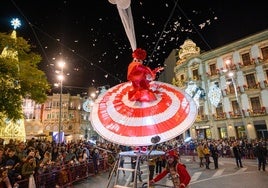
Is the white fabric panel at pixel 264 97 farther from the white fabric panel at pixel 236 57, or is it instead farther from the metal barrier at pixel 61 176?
the metal barrier at pixel 61 176

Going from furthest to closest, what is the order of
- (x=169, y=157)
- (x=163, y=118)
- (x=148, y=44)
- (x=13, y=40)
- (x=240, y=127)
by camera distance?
(x=240, y=127) → (x=148, y=44) → (x=13, y=40) → (x=169, y=157) → (x=163, y=118)

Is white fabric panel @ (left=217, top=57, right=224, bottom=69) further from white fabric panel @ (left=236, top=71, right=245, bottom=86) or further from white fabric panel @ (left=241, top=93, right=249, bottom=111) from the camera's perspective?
white fabric panel @ (left=241, top=93, right=249, bottom=111)

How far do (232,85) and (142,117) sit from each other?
117 ft

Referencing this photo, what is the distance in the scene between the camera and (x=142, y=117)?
4129 millimetres

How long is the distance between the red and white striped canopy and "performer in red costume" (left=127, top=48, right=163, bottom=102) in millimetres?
151

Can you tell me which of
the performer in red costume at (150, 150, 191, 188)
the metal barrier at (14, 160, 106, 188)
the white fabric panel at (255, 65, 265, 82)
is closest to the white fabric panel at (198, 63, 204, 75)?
the white fabric panel at (255, 65, 265, 82)

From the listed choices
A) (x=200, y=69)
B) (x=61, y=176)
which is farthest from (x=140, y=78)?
(x=200, y=69)

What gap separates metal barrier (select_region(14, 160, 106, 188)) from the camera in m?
9.85

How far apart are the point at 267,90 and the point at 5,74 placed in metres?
33.7

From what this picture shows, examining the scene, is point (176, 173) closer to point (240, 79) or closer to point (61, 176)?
point (61, 176)

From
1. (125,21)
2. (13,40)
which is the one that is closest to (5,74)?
(13,40)

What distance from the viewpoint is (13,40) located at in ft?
50.3

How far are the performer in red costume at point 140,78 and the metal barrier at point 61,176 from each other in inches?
273

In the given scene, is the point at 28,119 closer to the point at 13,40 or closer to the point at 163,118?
the point at 13,40
